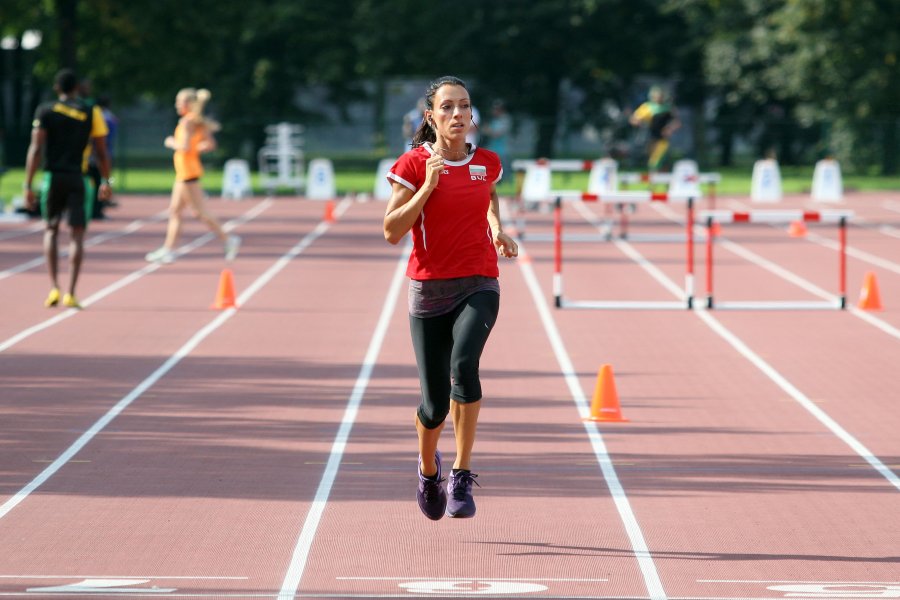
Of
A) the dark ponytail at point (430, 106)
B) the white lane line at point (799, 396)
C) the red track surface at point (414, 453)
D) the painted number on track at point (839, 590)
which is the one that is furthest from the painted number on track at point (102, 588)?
the white lane line at point (799, 396)

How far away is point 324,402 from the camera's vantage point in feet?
35.2

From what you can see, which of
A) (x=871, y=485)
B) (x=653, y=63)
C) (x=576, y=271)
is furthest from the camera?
(x=653, y=63)

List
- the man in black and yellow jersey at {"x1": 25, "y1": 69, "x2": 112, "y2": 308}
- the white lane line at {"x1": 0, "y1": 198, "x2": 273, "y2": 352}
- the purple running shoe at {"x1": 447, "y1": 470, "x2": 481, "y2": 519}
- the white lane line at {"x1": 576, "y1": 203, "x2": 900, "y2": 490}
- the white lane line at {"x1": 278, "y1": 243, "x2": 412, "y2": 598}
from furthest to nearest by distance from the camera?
the man in black and yellow jersey at {"x1": 25, "y1": 69, "x2": 112, "y2": 308} < the white lane line at {"x1": 0, "y1": 198, "x2": 273, "y2": 352} < the white lane line at {"x1": 576, "y1": 203, "x2": 900, "y2": 490} < the purple running shoe at {"x1": 447, "y1": 470, "x2": 481, "y2": 519} < the white lane line at {"x1": 278, "y1": 243, "x2": 412, "y2": 598}

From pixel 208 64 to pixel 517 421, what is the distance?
44.9m

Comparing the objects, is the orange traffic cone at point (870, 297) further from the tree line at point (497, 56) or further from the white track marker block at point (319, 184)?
the tree line at point (497, 56)

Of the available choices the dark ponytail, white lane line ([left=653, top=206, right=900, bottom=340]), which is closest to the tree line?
white lane line ([left=653, top=206, right=900, bottom=340])

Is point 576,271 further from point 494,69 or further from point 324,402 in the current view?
point 494,69

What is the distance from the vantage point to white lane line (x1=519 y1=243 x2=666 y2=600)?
21.3 feet

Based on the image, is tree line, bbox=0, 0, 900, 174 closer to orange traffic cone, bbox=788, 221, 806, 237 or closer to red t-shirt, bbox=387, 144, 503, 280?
orange traffic cone, bbox=788, 221, 806, 237

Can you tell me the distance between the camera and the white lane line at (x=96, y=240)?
65.9 feet

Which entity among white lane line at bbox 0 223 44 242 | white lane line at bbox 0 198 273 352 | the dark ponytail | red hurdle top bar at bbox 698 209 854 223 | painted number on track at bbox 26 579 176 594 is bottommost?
white lane line at bbox 0 198 273 352

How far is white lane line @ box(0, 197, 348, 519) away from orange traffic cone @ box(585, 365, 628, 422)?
293 centimetres

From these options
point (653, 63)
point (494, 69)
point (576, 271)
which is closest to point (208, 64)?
point (494, 69)

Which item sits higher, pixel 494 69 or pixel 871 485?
pixel 494 69
